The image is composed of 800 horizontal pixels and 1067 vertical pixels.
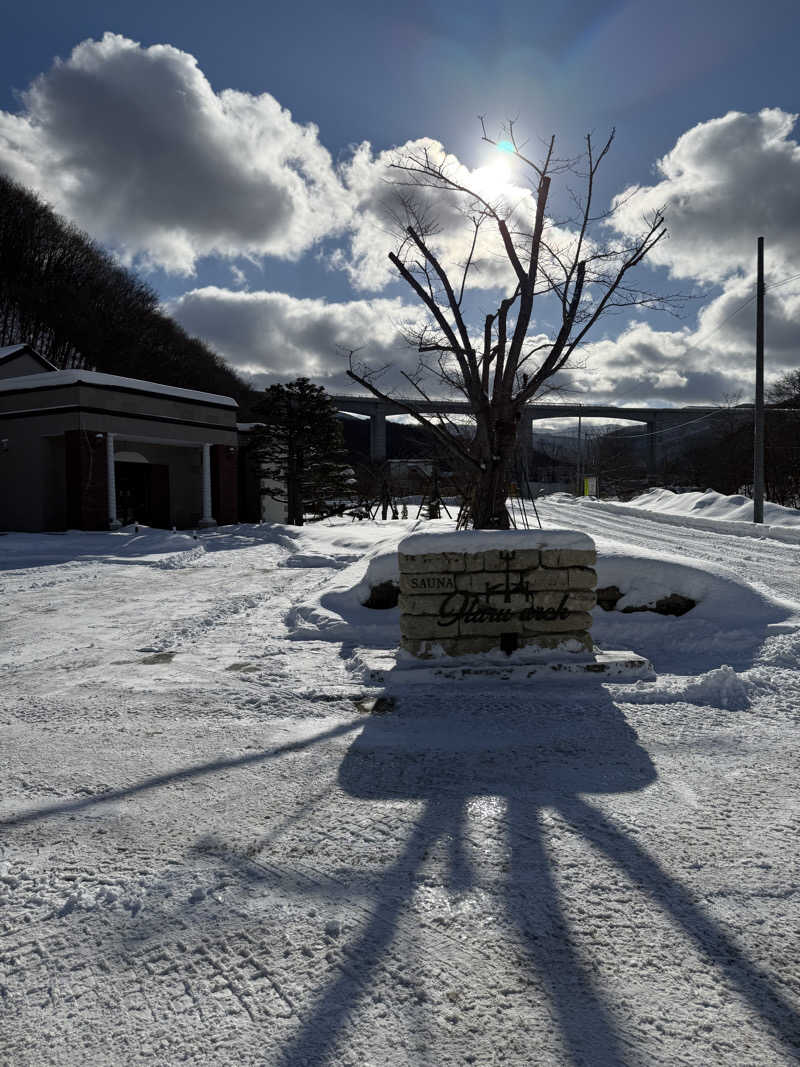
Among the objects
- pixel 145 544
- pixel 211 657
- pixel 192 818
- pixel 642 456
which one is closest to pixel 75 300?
pixel 145 544

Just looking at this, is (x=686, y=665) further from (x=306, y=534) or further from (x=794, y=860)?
(x=306, y=534)

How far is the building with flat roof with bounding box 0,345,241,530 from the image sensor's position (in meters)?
19.8

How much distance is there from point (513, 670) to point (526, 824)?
2223 mm

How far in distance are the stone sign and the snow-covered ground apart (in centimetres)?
47

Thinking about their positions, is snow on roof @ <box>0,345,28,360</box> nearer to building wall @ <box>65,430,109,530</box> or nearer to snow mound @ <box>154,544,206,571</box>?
building wall @ <box>65,430,109,530</box>

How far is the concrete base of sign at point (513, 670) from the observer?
4734 mm

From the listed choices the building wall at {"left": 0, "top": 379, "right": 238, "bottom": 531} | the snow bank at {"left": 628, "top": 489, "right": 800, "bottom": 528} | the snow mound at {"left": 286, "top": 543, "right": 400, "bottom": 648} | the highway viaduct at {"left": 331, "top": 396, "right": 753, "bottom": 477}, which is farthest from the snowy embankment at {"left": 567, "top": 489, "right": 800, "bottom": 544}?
the highway viaduct at {"left": 331, "top": 396, "right": 753, "bottom": 477}

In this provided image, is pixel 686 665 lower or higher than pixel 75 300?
lower

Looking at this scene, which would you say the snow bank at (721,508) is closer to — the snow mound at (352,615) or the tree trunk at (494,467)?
the tree trunk at (494,467)

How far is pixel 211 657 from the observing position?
5477 mm

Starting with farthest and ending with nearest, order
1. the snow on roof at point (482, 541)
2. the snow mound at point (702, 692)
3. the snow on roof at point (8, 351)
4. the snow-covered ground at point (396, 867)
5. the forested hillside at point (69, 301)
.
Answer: the forested hillside at point (69, 301) → the snow on roof at point (8, 351) → the snow on roof at point (482, 541) → the snow mound at point (702, 692) → the snow-covered ground at point (396, 867)

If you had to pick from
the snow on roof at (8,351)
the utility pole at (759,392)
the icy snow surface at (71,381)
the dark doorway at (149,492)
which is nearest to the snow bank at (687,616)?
the utility pole at (759,392)

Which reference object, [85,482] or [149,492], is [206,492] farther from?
[85,482]

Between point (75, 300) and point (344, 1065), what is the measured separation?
49.6m
